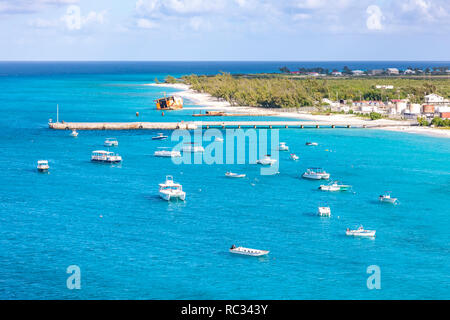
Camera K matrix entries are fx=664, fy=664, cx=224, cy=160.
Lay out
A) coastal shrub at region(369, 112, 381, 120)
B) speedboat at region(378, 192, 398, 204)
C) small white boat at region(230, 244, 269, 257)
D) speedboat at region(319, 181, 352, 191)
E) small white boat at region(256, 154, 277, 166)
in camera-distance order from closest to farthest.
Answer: small white boat at region(230, 244, 269, 257) < speedboat at region(378, 192, 398, 204) < speedboat at region(319, 181, 352, 191) < small white boat at region(256, 154, 277, 166) < coastal shrub at region(369, 112, 381, 120)

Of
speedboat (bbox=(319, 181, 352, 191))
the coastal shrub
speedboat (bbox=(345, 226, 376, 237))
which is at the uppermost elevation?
the coastal shrub

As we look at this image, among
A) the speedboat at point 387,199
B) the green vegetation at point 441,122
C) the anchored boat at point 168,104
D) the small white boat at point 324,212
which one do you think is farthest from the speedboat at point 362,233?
the anchored boat at point 168,104

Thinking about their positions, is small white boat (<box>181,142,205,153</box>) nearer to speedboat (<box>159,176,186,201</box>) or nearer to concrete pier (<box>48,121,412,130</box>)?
concrete pier (<box>48,121,412,130</box>)

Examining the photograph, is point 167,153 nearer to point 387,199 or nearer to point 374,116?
point 387,199

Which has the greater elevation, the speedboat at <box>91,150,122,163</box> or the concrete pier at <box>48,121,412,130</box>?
the concrete pier at <box>48,121,412,130</box>

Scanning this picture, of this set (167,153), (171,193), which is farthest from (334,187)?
(167,153)

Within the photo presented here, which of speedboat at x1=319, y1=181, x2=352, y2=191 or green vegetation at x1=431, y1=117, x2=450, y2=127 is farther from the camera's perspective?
green vegetation at x1=431, y1=117, x2=450, y2=127

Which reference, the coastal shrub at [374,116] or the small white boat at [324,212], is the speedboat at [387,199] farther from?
the coastal shrub at [374,116]

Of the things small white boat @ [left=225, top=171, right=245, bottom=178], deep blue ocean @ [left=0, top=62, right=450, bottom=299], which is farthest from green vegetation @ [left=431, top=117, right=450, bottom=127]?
small white boat @ [left=225, top=171, right=245, bottom=178]

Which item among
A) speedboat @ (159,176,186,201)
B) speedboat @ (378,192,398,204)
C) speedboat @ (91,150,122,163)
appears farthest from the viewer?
speedboat @ (91,150,122,163)
